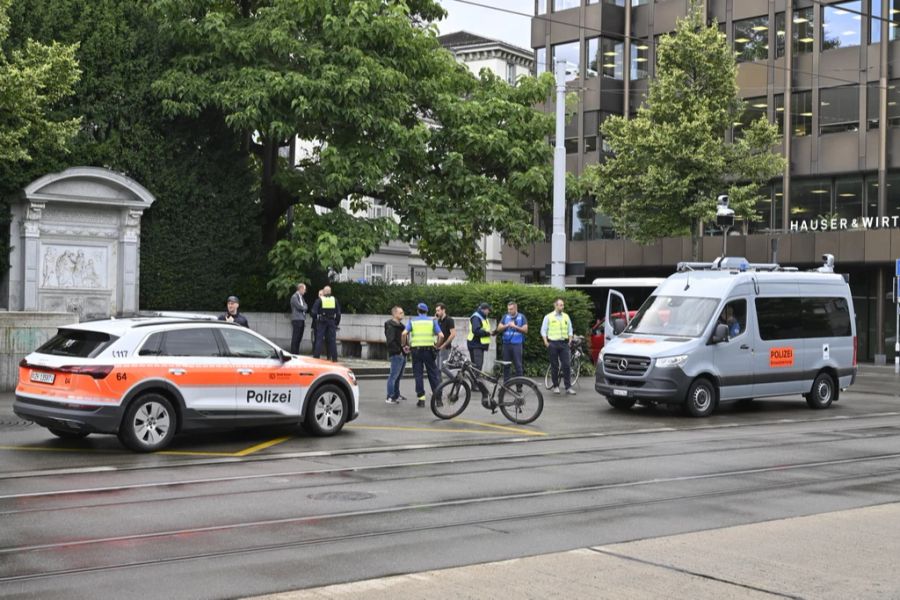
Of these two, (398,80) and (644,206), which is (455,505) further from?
(644,206)

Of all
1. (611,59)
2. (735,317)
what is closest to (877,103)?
(611,59)

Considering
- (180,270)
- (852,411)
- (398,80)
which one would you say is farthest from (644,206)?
(852,411)

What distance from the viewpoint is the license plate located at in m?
13.0

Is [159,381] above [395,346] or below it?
below

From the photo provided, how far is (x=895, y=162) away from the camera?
44.2 m

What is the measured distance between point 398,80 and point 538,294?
6854 mm

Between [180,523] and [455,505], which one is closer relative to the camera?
[180,523]

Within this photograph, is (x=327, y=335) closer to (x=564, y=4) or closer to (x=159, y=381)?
(x=159, y=381)

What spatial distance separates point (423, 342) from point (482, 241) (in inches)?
2322

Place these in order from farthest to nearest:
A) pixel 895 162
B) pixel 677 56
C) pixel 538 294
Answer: pixel 895 162 → pixel 677 56 → pixel 538 294

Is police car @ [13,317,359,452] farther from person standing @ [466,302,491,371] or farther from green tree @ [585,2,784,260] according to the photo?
green tree @ [585,2,784,260]

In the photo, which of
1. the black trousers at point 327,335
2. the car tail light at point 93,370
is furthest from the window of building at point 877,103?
the car tail light at point 93,370

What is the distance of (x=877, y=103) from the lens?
1769 inches

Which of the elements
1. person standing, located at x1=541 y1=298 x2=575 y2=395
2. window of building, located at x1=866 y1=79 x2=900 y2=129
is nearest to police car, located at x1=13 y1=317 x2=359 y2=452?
person standing, located at x1=541 y1=298 x2=575 y2=395
